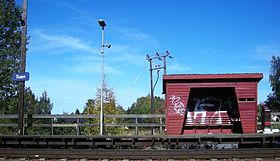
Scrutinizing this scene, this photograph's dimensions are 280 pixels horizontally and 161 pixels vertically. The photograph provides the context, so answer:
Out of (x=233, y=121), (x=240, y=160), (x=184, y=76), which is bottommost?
(x=240, y=160)

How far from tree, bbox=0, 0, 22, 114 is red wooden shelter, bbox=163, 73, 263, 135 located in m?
17.6

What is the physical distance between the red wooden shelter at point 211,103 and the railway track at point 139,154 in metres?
3.40

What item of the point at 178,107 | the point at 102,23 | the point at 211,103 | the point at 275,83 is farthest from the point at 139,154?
the point at 275,83

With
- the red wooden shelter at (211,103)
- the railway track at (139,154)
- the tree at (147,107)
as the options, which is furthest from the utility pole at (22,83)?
the tree at (147,107)

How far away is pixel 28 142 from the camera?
16188 mm

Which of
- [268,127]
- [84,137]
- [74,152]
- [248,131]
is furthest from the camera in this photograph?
[268,127]

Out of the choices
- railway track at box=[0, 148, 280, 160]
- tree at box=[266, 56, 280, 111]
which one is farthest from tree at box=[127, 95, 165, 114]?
railway track at box=[0, 148, 280, 160]

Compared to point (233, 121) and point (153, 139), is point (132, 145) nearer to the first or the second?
point (153, 139)

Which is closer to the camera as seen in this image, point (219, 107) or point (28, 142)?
point (28, 142)

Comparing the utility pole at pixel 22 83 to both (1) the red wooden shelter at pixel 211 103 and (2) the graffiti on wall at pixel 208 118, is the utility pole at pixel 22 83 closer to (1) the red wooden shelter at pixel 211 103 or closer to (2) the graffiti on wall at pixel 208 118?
(1) the red wooden shelter at pixel 211 103

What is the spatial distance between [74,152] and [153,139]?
155 inches

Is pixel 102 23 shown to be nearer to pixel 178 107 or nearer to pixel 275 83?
pixel 178 107

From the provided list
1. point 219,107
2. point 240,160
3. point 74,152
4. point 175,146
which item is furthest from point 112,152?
point 219,107

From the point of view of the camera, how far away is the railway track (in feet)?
43.8
